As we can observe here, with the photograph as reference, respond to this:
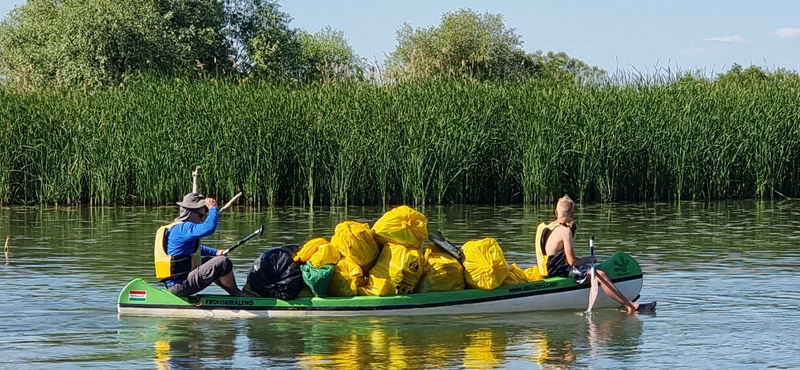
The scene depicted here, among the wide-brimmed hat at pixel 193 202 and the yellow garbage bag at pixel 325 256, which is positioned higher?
the wide-brimmed hat at pixel 193 202

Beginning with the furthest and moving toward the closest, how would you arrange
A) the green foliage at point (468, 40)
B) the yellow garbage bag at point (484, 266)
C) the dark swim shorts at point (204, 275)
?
the green foliage at point (468, 40)
the yellow garbage bag at point (484, 266)
the dark swim shorts at point (204, 275)

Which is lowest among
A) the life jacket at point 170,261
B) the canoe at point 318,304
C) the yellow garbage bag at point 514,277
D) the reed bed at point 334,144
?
the canoe at point 318,304

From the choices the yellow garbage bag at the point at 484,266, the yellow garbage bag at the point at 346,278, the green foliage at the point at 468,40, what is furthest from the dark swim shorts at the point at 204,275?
the green foliage at the point at 468,40

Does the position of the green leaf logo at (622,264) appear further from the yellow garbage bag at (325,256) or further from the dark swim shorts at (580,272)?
the yellow garbage bag at (325,256)

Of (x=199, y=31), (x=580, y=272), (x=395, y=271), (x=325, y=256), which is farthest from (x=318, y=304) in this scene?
(x=199, y=31)

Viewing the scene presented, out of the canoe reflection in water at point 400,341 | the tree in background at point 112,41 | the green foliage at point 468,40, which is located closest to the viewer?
the canoe reflection in water at point 400,341

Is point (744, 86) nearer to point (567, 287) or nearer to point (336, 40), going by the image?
point (567, 287)

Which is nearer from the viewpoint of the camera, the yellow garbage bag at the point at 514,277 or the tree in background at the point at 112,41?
→ the yellow garbage bag at the point at 514,277

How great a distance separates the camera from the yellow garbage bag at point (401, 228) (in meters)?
11.0

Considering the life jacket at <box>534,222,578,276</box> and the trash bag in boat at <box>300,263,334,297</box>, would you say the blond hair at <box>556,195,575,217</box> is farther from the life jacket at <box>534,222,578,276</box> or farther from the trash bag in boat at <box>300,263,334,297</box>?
the trash bag in boat at <box>300,263,334,297</box>

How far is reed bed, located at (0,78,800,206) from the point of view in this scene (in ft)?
76.8

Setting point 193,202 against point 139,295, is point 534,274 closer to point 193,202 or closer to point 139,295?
point 193,202

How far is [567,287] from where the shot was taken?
11.4 meters

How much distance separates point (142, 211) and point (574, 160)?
8530mm
